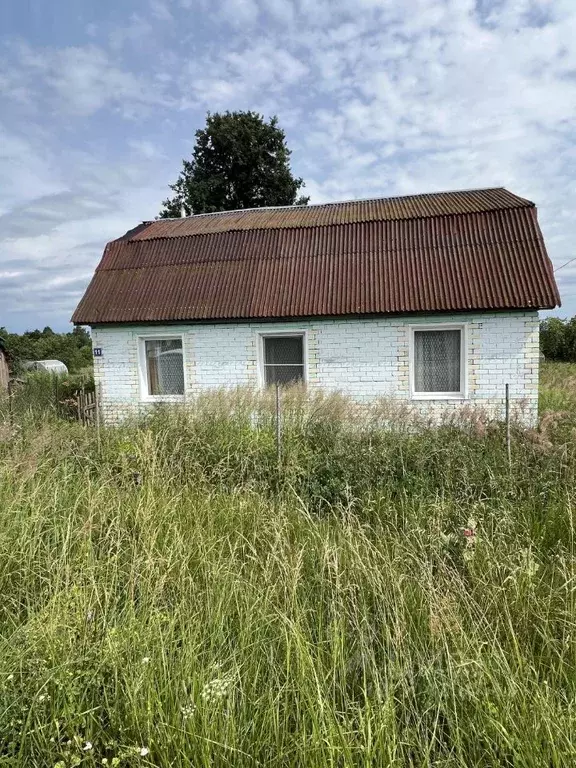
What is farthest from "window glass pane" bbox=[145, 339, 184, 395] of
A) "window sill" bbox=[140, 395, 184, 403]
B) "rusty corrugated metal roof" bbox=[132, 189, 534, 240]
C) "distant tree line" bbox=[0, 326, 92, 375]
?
"distant tree line" bbox=[0, 326, 92, 375]

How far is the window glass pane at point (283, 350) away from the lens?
33.0 feet

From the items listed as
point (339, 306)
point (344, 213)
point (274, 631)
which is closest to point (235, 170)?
point (344, 213)

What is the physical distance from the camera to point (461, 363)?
30.2 feet

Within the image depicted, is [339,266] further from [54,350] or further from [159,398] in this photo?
[54,350]

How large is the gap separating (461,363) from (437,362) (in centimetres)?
45

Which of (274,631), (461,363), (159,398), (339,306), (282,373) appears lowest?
(274,631)

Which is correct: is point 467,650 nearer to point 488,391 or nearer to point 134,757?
point 134,757

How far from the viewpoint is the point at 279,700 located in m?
2.14

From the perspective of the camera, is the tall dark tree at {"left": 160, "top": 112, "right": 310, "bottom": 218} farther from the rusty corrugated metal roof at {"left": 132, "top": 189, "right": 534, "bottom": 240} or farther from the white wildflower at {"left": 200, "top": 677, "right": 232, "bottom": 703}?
the white wildflower at {"left": 200, "top": 677, "right": 232, "bottom": 703}

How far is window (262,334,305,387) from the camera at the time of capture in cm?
1005

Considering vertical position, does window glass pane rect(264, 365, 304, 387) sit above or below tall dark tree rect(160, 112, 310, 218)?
below

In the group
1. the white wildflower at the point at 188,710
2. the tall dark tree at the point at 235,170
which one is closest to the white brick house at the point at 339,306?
the white wildflower at the point at 188,710

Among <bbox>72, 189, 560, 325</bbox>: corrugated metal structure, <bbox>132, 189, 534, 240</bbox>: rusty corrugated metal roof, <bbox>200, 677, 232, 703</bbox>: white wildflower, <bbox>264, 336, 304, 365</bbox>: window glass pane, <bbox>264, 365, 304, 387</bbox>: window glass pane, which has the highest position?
<bbox>132, 189, 534, 240</bbox>: rusty corrugated metal roof

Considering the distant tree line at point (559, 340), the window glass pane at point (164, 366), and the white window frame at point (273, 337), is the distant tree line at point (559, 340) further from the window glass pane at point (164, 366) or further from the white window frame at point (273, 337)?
the window glass pane at point (164, 366)
